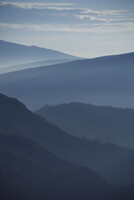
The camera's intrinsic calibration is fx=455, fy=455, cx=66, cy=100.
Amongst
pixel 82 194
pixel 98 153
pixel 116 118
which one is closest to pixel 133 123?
pixel 116 118

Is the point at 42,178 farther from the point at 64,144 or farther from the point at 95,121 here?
the point at 95,121

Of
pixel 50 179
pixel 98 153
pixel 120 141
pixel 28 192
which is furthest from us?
pixel 120 141

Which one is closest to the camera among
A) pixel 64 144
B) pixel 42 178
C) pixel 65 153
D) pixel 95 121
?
pixel 42 178

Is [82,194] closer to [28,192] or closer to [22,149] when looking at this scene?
[28,192]

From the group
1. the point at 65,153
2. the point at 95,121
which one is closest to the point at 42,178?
the point at 65,153

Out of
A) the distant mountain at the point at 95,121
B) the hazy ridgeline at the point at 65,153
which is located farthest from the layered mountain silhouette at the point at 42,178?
the distant mountain at the point at 95,121

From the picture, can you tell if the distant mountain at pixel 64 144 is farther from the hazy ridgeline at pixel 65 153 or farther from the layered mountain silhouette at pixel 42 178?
the layered mountain silhouette at pixel 42 178
